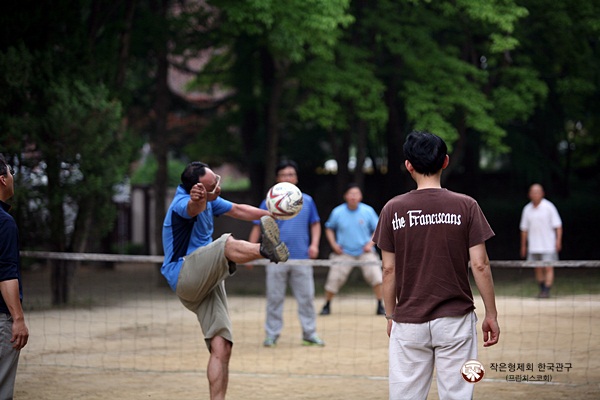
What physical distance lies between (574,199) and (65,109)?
52.4 feet

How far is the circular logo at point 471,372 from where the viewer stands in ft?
16.5

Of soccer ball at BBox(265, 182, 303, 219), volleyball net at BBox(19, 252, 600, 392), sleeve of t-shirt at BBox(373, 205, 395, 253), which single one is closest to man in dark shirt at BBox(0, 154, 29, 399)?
soccer ball at BBox(265, 182, 303, 219)

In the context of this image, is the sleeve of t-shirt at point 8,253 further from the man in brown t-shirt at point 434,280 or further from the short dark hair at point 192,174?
the man in brown t-shirt at point 434,280

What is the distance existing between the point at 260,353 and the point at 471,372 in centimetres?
621

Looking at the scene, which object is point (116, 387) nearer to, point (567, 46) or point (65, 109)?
point (65, 109)

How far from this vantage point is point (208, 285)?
6957 mm

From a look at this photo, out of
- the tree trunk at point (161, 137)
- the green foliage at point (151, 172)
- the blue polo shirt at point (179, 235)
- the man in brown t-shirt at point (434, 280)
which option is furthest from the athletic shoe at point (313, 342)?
the green foliage at point (151, 172)

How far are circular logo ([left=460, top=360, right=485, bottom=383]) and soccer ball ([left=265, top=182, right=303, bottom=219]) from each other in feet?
8.62

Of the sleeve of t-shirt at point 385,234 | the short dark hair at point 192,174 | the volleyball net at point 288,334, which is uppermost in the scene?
the short dark hair at point 192,174

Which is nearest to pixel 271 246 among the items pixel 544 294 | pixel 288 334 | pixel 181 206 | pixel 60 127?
pixel 181 206

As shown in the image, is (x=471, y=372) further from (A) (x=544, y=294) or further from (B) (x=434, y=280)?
(A) (x=544, y=294)

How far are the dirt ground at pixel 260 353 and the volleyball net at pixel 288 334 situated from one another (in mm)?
21

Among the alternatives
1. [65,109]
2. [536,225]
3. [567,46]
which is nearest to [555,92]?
[567,46]

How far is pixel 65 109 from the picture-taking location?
15.3 metres
